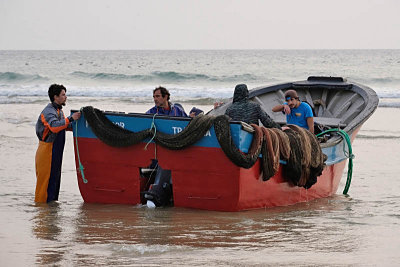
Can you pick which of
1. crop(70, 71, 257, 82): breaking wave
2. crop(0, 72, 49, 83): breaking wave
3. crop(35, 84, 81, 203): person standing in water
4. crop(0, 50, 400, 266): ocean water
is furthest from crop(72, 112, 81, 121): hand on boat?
crop(0, 72, 49, 83): breaking wave

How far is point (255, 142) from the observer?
25.0ft

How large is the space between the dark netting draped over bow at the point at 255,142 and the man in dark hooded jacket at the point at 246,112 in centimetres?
26

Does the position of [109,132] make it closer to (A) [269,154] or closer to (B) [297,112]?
(A) [269,154]

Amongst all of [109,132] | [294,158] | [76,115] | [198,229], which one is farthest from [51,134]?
[294,158]

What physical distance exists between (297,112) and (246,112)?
4.93ft

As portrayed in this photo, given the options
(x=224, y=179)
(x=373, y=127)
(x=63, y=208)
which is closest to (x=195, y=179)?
(x=224, y=179)

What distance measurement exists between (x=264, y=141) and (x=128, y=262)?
248 cm

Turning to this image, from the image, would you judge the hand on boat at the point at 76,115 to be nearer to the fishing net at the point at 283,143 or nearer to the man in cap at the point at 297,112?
the fishing net at the point at 283,143

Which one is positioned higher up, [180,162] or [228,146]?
[228,146]

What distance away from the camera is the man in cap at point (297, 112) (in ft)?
31.0

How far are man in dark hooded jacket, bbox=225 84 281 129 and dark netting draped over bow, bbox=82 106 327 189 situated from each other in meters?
0.26

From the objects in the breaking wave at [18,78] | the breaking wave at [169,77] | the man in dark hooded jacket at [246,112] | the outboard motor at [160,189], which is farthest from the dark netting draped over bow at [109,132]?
the breaking wave at [18,78]

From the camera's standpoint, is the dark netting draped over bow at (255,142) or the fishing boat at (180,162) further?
the fishing boat at (180,162)

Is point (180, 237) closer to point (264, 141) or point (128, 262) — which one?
point (128, 262)
